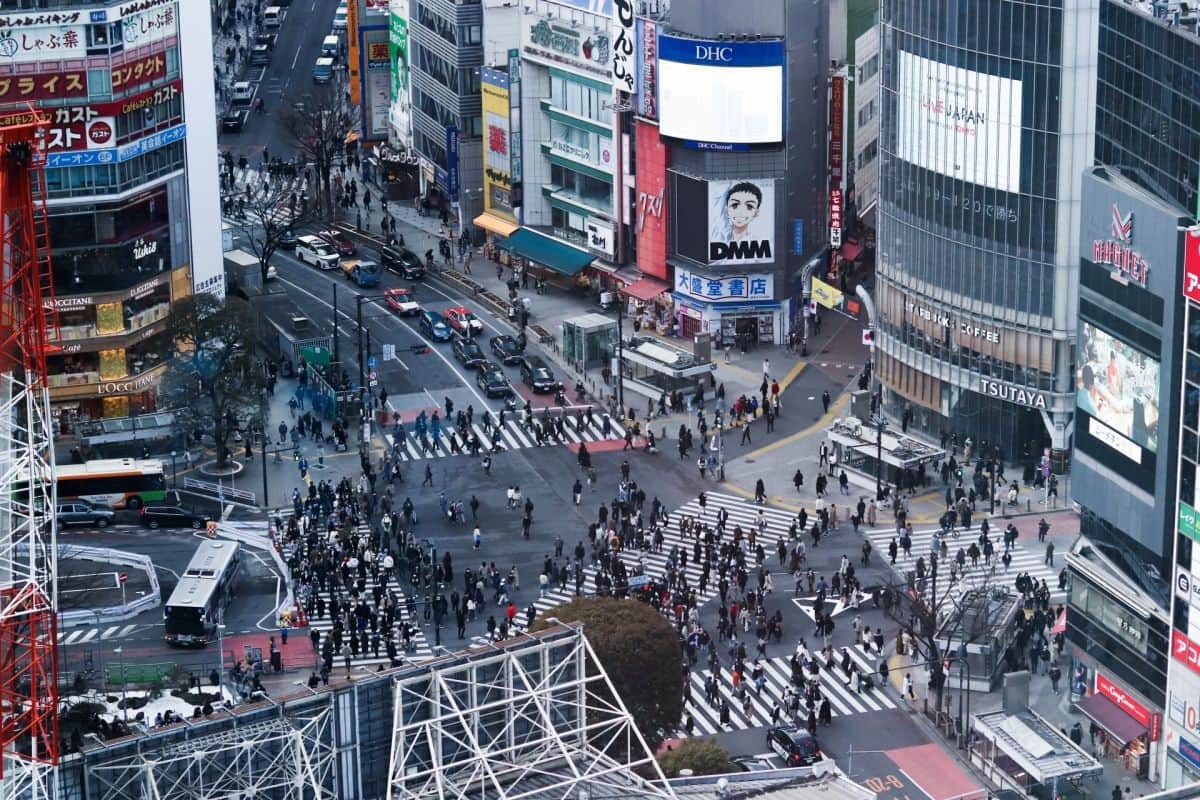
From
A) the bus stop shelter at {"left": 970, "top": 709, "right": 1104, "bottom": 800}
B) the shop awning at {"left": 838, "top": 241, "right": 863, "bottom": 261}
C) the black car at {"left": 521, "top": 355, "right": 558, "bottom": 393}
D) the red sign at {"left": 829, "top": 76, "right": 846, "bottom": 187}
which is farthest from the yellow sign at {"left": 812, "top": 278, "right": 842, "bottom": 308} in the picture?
the bus stop shelter at {"left": 970, "top": 709, "right": 1104, "bottom": 800}

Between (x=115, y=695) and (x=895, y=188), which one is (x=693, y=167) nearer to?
(x=895, y=188)

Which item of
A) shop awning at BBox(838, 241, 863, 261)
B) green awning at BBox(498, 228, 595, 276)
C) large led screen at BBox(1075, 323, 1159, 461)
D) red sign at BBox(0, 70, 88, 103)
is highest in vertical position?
red sign at BBox(0, 70, 88, 103)

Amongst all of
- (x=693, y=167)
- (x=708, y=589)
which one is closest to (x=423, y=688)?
(x=708, y=589)

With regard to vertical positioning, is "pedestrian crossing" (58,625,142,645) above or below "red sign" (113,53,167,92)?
below

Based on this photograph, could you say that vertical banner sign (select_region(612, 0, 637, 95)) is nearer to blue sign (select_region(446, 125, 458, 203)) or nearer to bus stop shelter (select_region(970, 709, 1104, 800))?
blue sign (select_region(446, 125, 458, 203))

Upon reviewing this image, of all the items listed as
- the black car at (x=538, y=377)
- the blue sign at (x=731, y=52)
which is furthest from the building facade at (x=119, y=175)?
the blue sign at (x=731, y=52)

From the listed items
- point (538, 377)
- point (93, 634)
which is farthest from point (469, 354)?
point (93, 634)

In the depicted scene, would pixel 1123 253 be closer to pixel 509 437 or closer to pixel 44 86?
pixel 509 437
